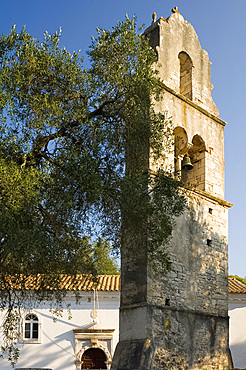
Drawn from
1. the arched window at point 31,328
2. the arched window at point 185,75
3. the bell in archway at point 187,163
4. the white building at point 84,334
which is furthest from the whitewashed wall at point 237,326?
the arched window at point 185,75

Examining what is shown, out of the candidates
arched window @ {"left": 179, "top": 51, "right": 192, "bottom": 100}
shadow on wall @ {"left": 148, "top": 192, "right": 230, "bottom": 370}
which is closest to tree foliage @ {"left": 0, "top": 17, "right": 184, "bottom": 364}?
shadow on wall @ {"left": 148, "top": 192, "right": 230, "bottom": 370}

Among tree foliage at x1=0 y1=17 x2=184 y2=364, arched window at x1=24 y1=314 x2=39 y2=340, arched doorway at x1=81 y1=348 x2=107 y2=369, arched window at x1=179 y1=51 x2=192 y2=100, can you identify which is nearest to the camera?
tree foliage at x1=0 y1=17 x2=184 y2=364

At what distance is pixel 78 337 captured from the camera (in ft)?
62.8

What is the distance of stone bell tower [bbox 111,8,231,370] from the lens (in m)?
9.91

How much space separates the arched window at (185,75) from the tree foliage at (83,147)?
2476mm

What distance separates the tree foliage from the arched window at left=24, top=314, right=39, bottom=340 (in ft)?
34.9

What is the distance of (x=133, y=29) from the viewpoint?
10.0 m

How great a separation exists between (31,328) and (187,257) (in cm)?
1078

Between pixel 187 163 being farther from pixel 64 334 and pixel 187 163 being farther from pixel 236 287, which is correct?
pixel 64 334

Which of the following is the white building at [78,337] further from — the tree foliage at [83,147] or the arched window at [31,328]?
the tree foliage at [83,147]

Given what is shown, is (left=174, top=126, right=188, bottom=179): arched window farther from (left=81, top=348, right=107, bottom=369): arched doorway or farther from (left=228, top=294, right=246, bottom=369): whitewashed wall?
(left=81, top=348, right=107, bottom=369): arched doorway

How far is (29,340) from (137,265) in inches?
425

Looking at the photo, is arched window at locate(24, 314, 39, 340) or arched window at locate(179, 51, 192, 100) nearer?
arched window at locate(179, 51, 192, 100)

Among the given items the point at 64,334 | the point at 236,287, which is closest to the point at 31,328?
the point at 64,334
